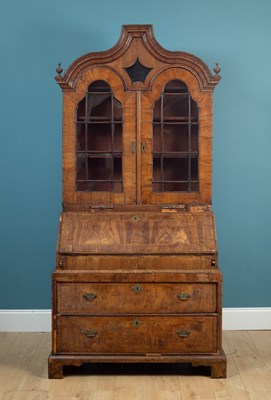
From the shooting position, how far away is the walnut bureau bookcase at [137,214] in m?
3.57

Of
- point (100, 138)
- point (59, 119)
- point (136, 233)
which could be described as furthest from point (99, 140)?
point (59, 119)

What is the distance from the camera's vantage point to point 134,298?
11.7ft

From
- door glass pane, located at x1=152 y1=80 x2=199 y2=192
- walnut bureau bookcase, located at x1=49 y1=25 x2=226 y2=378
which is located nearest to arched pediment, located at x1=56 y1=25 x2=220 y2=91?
walnut bureau bookcase, located at x1=49 y1=25 x2=226 y2=378

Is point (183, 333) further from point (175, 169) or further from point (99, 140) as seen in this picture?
point (99, 140)

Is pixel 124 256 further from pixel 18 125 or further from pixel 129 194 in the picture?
pixel 18 125

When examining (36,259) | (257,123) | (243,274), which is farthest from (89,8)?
(243,274)

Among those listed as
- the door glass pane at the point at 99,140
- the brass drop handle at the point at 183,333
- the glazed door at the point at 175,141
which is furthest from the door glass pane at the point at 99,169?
the brass drop handle at the point at 183,333

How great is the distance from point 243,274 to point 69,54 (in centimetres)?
194

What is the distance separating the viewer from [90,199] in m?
3.75

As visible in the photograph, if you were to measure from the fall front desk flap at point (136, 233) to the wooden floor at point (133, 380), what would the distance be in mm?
705

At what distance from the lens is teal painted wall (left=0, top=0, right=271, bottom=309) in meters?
4.34

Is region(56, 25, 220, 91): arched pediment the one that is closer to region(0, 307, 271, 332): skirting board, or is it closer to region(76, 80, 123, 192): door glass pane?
region(76, 80, 123, 192): door glass pane

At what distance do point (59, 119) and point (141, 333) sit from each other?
1.63m

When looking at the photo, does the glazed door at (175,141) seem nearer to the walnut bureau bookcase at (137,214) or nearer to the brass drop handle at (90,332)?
the walnut bureau bookcase at (137,214)
